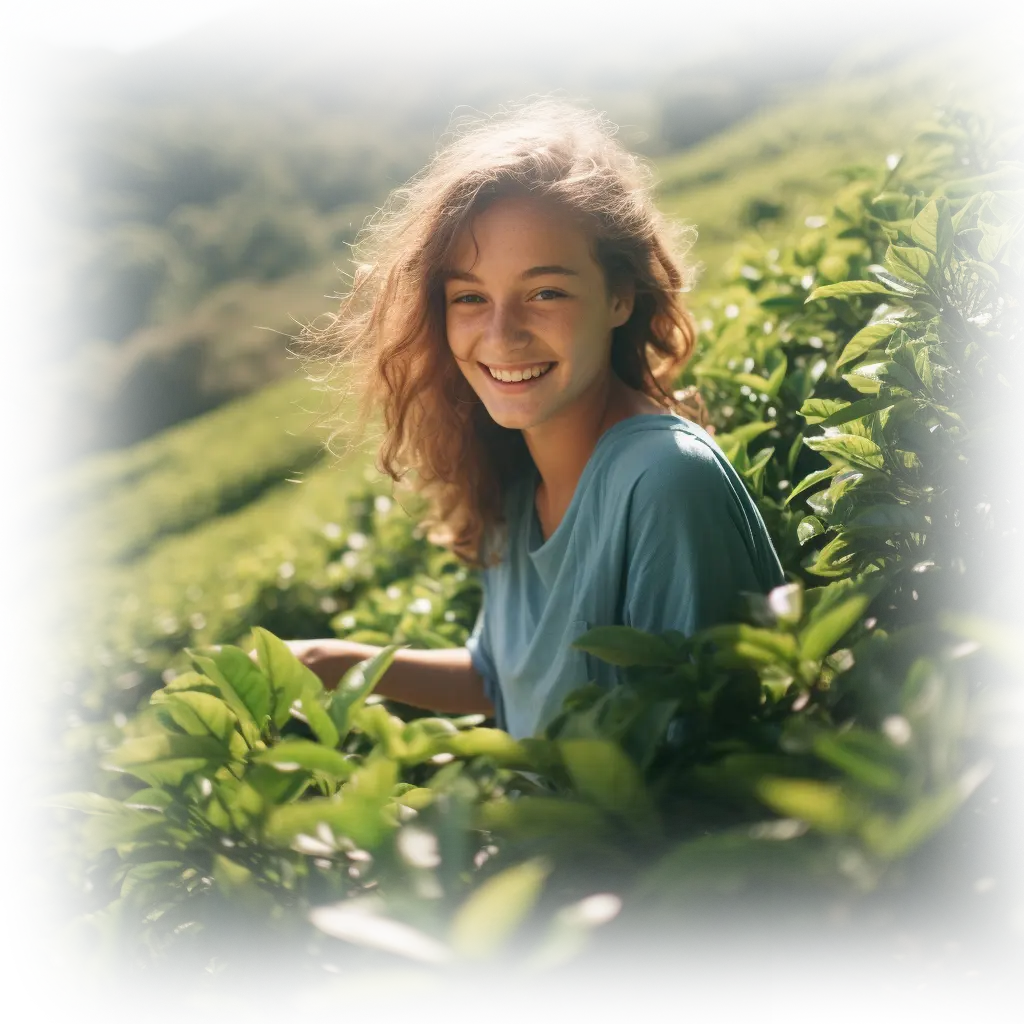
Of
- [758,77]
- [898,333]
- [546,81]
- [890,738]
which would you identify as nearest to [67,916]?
[890,738]

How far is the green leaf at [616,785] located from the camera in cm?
85

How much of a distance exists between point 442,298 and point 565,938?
1657 mm

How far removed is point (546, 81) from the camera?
489 inches

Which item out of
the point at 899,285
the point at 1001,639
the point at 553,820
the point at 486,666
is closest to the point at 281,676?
the point at 553,820

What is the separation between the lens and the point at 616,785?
0.85 m

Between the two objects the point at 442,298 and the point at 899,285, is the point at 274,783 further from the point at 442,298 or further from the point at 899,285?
the point at 442,298

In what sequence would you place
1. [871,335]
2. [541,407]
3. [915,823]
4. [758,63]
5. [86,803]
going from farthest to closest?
[758,63] → [541,407] → [871,335] → [86,803] → [915,823]

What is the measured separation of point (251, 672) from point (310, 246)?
14.3m

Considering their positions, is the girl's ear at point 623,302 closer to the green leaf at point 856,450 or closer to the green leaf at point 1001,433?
the green leaf at point 856,450

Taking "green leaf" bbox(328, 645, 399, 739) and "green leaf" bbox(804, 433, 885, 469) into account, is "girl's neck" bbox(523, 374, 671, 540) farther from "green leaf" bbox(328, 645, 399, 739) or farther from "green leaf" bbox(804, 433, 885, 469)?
"green leaf" bbox(328, 645, 399, 739)

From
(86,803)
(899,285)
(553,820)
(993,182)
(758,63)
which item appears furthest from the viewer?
(758,63)

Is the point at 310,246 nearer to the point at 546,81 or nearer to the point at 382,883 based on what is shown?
the point at 546,81

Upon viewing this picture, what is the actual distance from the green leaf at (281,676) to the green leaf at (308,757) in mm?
195

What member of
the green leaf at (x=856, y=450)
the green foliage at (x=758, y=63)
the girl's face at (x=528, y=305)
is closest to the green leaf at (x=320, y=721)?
the green leaf at (x=856, y=450)
